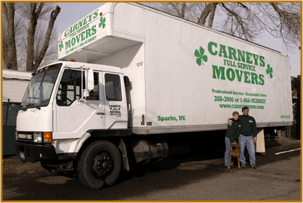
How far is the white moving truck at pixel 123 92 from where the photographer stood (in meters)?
5.37

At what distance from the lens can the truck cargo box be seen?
20.5 ft

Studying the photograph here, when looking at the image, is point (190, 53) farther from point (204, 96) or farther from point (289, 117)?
point (289, 117)

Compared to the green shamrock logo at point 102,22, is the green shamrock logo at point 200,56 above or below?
below

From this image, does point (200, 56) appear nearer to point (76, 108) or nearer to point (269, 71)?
point (76, 108)

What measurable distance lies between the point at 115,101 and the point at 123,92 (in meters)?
0.32

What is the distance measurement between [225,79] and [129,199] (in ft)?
16.5

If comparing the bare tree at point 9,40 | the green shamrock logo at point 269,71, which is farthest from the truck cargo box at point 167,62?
the bare tree at point 9,40

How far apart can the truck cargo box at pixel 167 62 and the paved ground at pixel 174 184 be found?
4.10ft

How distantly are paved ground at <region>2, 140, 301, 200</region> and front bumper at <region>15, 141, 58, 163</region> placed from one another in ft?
2.53

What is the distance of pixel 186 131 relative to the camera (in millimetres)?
7012

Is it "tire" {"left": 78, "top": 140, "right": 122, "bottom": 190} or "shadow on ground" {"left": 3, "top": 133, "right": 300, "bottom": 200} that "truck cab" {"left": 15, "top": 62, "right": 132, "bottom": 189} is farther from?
"shadow on ground" {"left": 3, "top": 133, "right": 300, "bottom": 200}

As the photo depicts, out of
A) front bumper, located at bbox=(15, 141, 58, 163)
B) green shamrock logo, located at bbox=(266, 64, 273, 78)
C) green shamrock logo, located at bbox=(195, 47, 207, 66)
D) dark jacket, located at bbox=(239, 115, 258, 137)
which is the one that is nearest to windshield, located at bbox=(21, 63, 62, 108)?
front bumper, located at bbox=(15, 141, 58, 163)

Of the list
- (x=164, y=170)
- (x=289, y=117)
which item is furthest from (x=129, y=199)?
(x=289, y=117)

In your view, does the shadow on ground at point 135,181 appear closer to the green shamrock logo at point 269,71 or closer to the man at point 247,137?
the man at point 247,137
